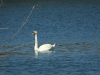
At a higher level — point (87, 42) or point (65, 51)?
point (87, 42)

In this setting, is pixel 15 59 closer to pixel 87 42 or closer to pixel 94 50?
pixel 94 50

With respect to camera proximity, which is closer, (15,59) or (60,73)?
(60,73)

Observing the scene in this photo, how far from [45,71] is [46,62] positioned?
251 centimetres

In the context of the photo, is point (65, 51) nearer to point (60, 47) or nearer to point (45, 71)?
point (60, 47)

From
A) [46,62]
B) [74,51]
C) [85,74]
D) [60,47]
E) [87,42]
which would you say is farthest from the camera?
[87,42]

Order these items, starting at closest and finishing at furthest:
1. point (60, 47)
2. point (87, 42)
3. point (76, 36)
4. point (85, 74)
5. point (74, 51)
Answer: point (85, 74), point (74, 51), point (60, 47), point (87, 42), point (76, 36)

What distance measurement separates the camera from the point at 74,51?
86.4 feet

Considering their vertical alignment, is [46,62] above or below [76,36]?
below

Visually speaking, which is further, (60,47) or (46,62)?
(60,47)

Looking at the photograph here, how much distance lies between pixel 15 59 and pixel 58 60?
3.35 metres

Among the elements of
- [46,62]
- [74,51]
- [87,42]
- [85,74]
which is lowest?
[85,74]

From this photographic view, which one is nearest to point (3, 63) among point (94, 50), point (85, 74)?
point (85, 74)

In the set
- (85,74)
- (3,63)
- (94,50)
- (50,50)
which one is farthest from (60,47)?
(85,74)

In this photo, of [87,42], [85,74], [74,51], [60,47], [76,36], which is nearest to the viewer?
[85,74]
